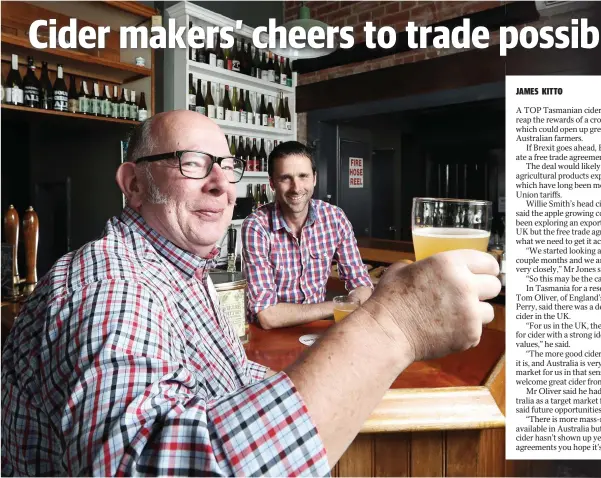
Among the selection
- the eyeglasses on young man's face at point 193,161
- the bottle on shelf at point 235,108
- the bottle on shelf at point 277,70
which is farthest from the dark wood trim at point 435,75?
the eyeglasses on young man's face at point 193,161

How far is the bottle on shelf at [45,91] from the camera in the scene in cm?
261

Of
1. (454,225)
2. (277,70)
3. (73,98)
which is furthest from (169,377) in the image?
(277,70)

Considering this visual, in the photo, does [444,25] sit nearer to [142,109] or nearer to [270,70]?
[270,70]

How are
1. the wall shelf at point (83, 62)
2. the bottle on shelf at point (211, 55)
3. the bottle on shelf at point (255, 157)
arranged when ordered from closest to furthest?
1. the wall shelf at point (83, 62)
2. the bottle on shelf at point (211, 55)
3. the bottle on shelf at point (255, 157)

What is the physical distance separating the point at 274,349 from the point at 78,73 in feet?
7.80

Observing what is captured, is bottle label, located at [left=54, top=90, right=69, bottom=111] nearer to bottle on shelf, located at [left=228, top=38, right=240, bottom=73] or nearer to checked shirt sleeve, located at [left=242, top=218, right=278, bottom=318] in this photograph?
bottle on shelf, located at [left=228, top=38, right=240, bottom=73]

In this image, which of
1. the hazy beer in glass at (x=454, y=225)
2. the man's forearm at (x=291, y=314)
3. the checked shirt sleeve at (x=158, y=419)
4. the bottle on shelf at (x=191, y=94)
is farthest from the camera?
the bottle on shelf at (x=191, y=94)

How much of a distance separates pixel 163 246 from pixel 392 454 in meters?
0.64

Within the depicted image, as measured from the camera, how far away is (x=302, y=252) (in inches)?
80.0

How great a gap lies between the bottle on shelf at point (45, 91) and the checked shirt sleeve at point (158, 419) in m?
2.55

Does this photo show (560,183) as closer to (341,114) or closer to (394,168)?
(341,114)

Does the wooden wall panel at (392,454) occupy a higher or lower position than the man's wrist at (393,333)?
lower

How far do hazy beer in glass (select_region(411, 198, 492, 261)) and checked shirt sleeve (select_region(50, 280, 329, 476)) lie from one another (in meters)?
0.30

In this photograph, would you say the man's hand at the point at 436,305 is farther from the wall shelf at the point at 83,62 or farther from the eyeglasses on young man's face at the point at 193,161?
the wall shelf at the point at 83,62
